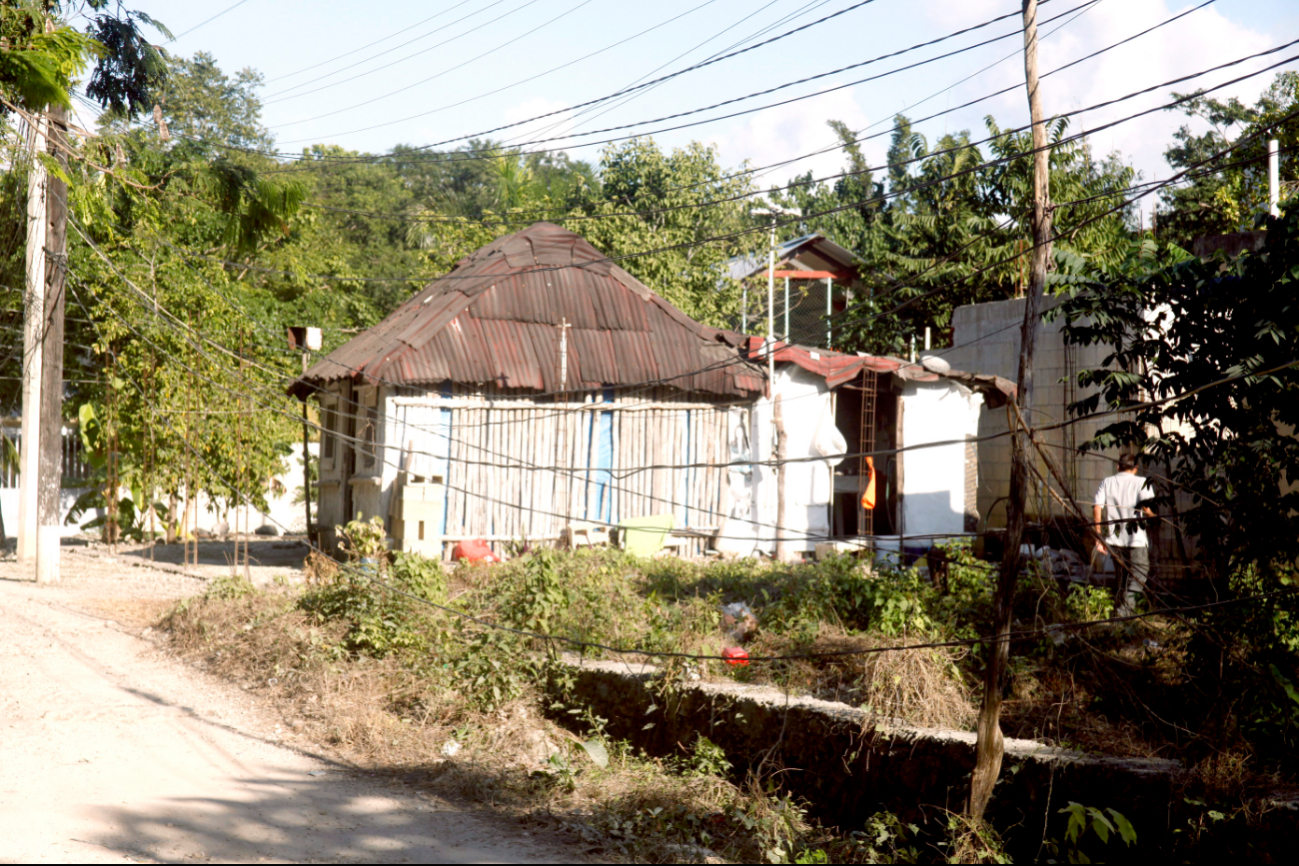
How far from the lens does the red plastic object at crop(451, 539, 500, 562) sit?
45.8 ft

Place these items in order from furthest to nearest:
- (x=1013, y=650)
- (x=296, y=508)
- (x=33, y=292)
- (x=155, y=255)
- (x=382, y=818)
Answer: (x=296, y=508) → (x=155, y=255) → (x=33, y=292) → (x=1013, y=650) → (x=382, y=818)

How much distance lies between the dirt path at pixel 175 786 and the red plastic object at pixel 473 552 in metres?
4.57

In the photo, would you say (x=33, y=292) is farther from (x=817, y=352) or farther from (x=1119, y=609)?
(x=1119, y=609)

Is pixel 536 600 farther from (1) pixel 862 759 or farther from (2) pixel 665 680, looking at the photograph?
(1) pixel 862 759

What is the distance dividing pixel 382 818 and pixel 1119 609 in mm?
5962

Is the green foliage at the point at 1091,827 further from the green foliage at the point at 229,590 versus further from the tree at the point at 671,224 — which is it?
the tree at the point at 671,224

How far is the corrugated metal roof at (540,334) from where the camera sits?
1438 cm

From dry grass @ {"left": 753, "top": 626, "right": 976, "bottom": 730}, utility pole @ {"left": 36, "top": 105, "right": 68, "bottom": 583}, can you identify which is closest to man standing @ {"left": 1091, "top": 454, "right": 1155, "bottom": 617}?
dry grass @ {"left": 753, "top": 626, "right": 976, "bottom": 730}

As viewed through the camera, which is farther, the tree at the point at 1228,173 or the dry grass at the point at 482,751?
the tree at the point at 1228,173

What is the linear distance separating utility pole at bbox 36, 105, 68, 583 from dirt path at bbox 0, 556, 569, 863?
4.18 meters

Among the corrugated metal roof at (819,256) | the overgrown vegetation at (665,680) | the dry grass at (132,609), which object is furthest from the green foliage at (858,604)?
the corrugated metal roof at (819,256)

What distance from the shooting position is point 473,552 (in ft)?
46.3

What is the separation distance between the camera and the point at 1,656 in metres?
9.59

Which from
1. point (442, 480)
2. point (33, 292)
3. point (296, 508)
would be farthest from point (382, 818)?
point (296, 508)
